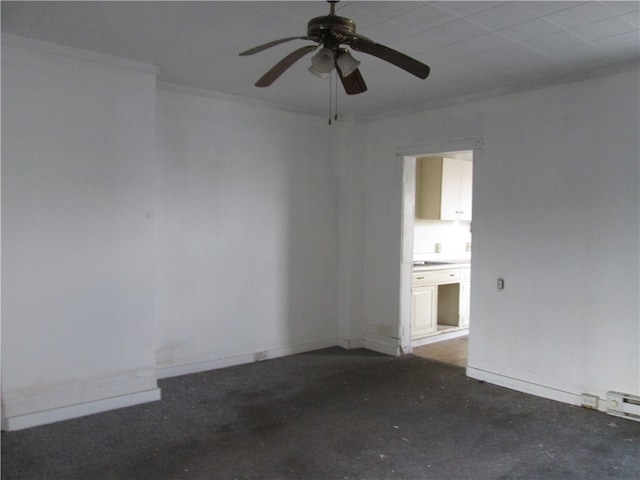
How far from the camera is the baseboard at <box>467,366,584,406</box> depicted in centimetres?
384

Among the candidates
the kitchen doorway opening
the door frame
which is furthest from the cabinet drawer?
the door frame

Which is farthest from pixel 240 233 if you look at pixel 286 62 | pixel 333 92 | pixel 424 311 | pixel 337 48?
pixel 337 48

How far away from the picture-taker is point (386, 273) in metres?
5.25

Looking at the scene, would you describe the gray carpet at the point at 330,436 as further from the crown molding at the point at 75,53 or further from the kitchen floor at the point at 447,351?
the crown molding at the point at 75,53

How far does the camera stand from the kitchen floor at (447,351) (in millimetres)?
4996

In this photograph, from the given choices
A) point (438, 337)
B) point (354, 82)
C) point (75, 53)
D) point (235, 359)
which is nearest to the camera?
point (354, 82)

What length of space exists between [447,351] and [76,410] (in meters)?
3.62

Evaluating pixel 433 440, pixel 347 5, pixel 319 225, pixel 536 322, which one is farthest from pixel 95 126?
pixel 536 322

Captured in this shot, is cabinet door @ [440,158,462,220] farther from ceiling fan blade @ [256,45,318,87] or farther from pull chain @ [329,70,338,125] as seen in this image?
ceiling fan blade @ [256,45,318,87]

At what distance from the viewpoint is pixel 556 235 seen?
3912mm

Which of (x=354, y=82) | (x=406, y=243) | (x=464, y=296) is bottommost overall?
(x=464, y=296)

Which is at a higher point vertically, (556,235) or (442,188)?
(442,188)

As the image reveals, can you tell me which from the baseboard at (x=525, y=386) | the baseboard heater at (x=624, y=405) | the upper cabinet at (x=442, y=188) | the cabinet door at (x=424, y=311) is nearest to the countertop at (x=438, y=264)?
the cabinet door at (x=424, y=311)

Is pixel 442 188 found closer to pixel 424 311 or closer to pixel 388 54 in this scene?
pixel 424 311
